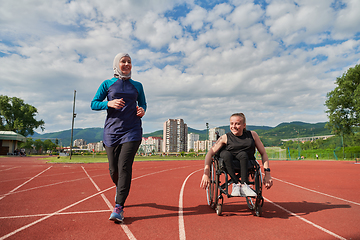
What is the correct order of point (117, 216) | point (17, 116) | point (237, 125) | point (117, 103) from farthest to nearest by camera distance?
1. point (17, 116)
2. point (237, 125)
3. point (117, 103)
4. point (117, 216)

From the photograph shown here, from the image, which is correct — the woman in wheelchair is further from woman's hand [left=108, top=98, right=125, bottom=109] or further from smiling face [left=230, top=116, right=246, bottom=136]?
woman's hand [left=108, top=98, right=125, bottom=109]

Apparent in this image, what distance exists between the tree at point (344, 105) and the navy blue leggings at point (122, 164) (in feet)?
108

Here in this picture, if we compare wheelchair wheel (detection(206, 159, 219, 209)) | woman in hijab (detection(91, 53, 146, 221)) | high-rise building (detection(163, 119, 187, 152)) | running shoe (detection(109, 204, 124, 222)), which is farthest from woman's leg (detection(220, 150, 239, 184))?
high-rise building (detection(163, 119, 187, 152))

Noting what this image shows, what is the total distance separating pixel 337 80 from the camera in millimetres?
31141

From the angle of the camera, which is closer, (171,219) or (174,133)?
(171,219)

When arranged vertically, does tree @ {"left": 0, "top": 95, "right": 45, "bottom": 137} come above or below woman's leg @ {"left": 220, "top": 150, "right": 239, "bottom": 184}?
above

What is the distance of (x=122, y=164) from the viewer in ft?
10.00

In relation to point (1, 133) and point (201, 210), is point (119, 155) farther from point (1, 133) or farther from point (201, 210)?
point (1, 133)

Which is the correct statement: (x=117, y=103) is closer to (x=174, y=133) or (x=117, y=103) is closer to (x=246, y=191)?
(x=246, y=191)

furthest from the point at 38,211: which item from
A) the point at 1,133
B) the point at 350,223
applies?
the point at 1,133

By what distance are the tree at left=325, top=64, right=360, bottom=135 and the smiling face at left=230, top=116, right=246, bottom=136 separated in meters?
31.7

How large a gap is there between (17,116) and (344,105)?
199ft

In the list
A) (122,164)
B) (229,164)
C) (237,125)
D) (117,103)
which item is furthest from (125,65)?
(229,164)

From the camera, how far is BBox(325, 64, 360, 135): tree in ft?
93.2
